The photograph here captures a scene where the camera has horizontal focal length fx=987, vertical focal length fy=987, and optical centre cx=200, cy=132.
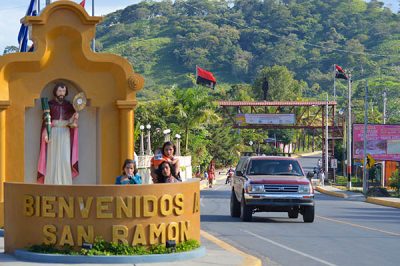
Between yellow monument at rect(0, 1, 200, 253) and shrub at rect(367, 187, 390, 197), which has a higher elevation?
yellow monument at rect(0, 1, 200, 253)

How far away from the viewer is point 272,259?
18.2m

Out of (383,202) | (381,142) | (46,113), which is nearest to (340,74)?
(381,142)

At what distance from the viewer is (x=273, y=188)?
2738 cm

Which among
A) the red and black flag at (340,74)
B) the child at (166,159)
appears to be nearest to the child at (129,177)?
the child at (166,159)

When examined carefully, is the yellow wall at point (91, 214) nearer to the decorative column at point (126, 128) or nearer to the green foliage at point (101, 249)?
the green foliage at point (101, 249)

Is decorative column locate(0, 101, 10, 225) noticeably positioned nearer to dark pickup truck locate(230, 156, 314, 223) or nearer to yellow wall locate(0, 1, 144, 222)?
yellow wall locate(0, 1, 144, 222)

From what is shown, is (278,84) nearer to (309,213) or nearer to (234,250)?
(309,213)

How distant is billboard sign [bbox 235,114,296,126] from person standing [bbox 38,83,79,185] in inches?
2698

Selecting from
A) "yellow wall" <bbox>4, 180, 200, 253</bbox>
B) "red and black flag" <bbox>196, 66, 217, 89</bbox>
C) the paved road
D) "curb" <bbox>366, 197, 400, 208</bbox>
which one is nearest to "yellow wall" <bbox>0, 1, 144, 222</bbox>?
the paved road

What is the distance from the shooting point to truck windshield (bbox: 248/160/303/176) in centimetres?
2867

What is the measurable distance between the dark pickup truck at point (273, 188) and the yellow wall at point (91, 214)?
34.6 ft

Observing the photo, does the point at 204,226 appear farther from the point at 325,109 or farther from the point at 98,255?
the point at 325,109

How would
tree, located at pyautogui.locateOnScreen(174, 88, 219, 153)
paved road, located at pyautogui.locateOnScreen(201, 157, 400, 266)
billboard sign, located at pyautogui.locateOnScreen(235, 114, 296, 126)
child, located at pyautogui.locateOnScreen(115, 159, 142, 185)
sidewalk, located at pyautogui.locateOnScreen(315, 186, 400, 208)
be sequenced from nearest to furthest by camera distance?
child, located at pyautogui.locateOnScreen(115, 159, 142, 185)
paved road, located at pyautogui.locateOnScreen(201, 157, 400, 266)
sidewalk, located at pyautogui.locateOnScreen(315, 186, 400, 208)
tree, located at pyautogui.locateOnScreen(174, 88, 219, 153)
billboard sign, located at pyautogui.locateOnScreen(235, 114, 296, 126)

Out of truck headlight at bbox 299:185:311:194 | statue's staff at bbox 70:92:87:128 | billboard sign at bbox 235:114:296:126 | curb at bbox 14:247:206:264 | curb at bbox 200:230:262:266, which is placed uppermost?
billboard sign at bbox 235:114:296:126
